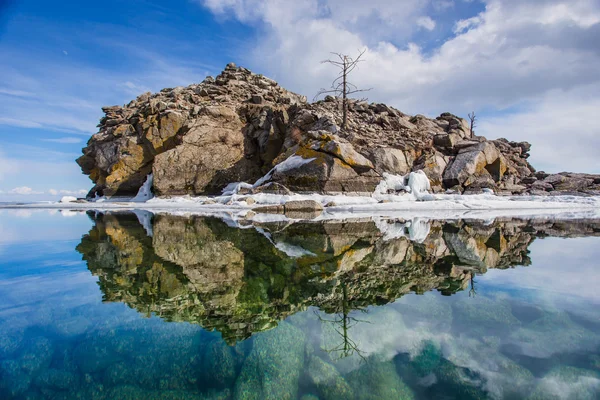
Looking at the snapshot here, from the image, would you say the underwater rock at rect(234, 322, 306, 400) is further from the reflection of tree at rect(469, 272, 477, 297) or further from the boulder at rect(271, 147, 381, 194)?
the boulder at rect(271, 147, 381, 194)

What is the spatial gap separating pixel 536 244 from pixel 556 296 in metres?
4.02

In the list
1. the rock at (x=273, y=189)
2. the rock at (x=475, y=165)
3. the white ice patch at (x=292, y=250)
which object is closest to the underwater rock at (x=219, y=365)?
the white ice patch at (x=292, y=250)

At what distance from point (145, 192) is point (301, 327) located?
2776 cm

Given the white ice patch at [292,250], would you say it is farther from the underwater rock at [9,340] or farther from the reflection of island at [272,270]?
the underwater rock at [9,340]

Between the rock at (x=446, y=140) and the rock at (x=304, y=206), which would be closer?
the rock at (x=304, y=206)

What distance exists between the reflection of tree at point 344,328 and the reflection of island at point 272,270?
0.03 metres

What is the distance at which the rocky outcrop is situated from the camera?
65.0 ft

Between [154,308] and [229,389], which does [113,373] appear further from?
[154,308]

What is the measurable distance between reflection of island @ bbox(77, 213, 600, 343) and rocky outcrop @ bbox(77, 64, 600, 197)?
1239 centimetres

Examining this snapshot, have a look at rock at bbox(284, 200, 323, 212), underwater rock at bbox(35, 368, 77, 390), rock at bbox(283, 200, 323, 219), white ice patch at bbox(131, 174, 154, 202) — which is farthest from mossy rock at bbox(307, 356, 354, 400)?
white ice patch at bbox(131, 174, 154, 202)

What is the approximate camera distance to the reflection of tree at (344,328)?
2354 mm

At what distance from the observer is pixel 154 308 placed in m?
3.20

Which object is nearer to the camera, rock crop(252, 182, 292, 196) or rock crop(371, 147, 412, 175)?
rock crop(252, 182, 292, 196)

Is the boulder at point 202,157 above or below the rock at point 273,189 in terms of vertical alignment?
above
